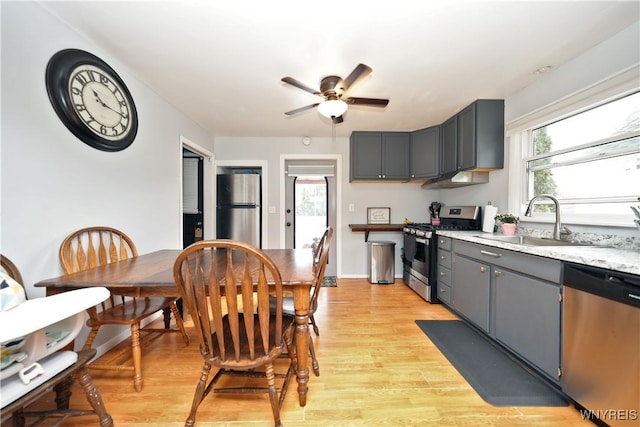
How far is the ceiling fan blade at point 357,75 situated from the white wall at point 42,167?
1.87 metres

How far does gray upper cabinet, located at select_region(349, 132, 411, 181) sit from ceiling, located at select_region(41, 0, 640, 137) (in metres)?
1.05

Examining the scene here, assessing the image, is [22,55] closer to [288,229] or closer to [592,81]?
[288,229]

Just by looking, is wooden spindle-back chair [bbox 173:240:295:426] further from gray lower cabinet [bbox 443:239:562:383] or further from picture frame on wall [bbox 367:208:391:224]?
picture frame on wall [bbox 367:208:391:224]

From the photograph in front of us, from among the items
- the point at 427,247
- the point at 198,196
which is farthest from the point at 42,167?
the point at 427,247

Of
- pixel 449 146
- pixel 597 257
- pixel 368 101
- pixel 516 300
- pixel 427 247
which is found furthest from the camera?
pixel 449 146

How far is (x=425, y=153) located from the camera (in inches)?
136

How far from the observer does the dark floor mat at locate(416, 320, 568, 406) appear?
1409 mm

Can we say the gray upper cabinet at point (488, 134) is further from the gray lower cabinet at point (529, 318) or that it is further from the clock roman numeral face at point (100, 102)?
the clock roman numeral face at point (100, 102)

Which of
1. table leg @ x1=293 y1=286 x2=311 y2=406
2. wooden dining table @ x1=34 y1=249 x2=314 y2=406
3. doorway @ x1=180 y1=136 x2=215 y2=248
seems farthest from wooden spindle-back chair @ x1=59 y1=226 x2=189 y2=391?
doorway @ x1=180 y1=136 x2=215 y2=248

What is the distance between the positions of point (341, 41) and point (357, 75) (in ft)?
0.91

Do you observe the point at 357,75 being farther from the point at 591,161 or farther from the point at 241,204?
the point at 241,204

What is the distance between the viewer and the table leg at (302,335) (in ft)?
4.09

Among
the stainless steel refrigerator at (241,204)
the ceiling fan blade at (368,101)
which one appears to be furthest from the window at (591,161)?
the stainless steel refrigerator at (241,204)

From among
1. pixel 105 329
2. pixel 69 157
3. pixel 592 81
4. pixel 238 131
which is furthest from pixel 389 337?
pixel 238 131
